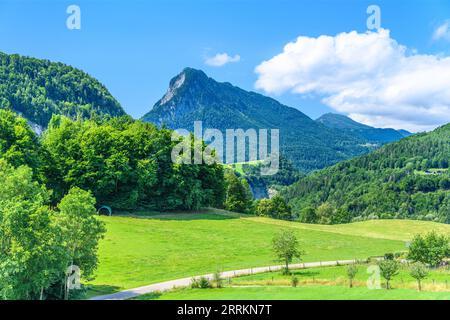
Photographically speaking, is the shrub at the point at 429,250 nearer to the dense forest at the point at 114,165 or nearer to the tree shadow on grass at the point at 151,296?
the tree shadow on grass at the point at 151,296

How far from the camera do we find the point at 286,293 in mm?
23672

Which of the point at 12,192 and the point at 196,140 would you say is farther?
the point at 196,140

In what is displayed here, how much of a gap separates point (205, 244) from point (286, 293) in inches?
1138

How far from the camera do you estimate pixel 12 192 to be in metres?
27.7

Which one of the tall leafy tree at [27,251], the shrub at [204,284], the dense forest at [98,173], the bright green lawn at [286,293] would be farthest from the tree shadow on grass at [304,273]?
the tall leafy tree at [27,251]

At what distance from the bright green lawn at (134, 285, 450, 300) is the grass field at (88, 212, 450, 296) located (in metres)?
6.00

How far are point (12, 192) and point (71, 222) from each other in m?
4.37

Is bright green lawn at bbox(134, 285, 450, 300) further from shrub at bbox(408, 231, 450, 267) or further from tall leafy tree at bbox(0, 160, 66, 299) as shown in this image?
shrub at bbox(408, 231, 450, 267)

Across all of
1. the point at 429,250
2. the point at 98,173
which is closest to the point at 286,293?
the point at 429,250

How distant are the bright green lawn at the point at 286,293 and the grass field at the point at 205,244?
6.00m

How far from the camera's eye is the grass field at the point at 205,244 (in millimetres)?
37688
